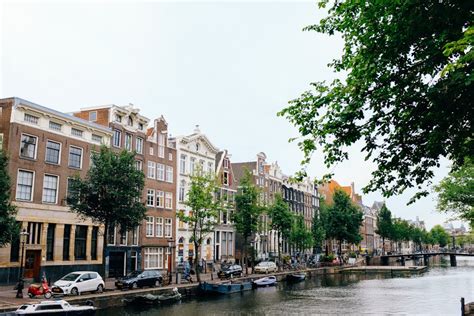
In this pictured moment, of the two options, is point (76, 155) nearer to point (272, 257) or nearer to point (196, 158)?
point (196, 158)

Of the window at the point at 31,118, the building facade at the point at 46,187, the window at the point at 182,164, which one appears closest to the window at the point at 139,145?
the building facade at the point at 46,187

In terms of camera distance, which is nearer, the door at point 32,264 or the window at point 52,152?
the door at point 32,264

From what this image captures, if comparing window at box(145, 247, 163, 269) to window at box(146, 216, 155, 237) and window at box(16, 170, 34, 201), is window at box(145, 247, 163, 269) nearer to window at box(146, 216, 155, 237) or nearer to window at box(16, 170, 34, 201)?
window at box(146, 216, 155, 237)

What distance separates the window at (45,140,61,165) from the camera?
43.6 metres

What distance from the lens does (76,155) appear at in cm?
4691

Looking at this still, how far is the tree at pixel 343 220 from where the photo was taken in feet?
292

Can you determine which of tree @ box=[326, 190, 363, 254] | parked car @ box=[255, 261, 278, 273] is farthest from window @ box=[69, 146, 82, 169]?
tree @ box=[326, 190, 363, 254]

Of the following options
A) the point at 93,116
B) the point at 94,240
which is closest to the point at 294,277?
the point at 94,240

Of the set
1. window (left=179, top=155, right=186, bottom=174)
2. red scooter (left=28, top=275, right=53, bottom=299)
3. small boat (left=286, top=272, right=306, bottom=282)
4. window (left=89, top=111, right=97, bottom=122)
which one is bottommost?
small boat (left=286, top=272, right=306, bottom=282)

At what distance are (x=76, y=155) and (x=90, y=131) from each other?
121 inches

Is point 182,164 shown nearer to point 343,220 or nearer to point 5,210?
point 5,210

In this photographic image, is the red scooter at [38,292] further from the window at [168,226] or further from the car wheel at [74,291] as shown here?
the window at [168,226]

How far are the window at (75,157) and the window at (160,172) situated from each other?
518 inches

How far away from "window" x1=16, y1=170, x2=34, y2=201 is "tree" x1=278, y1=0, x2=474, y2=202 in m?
31.9
